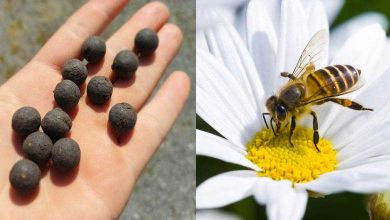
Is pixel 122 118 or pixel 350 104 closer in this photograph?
pixel 350 104

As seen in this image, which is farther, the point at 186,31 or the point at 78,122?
the point at 186,31

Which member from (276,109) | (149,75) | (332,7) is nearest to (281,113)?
(276,109)

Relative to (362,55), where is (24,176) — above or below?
below

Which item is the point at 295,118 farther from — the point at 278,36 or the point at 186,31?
the point at 186,31

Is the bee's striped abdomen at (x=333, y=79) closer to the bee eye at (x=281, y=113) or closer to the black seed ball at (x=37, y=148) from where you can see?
the bee eye at (x=281, y=113)

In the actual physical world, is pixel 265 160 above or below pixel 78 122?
above

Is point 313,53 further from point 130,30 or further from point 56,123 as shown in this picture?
point 130,30

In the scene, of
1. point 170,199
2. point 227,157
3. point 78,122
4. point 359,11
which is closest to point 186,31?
point 170,199
